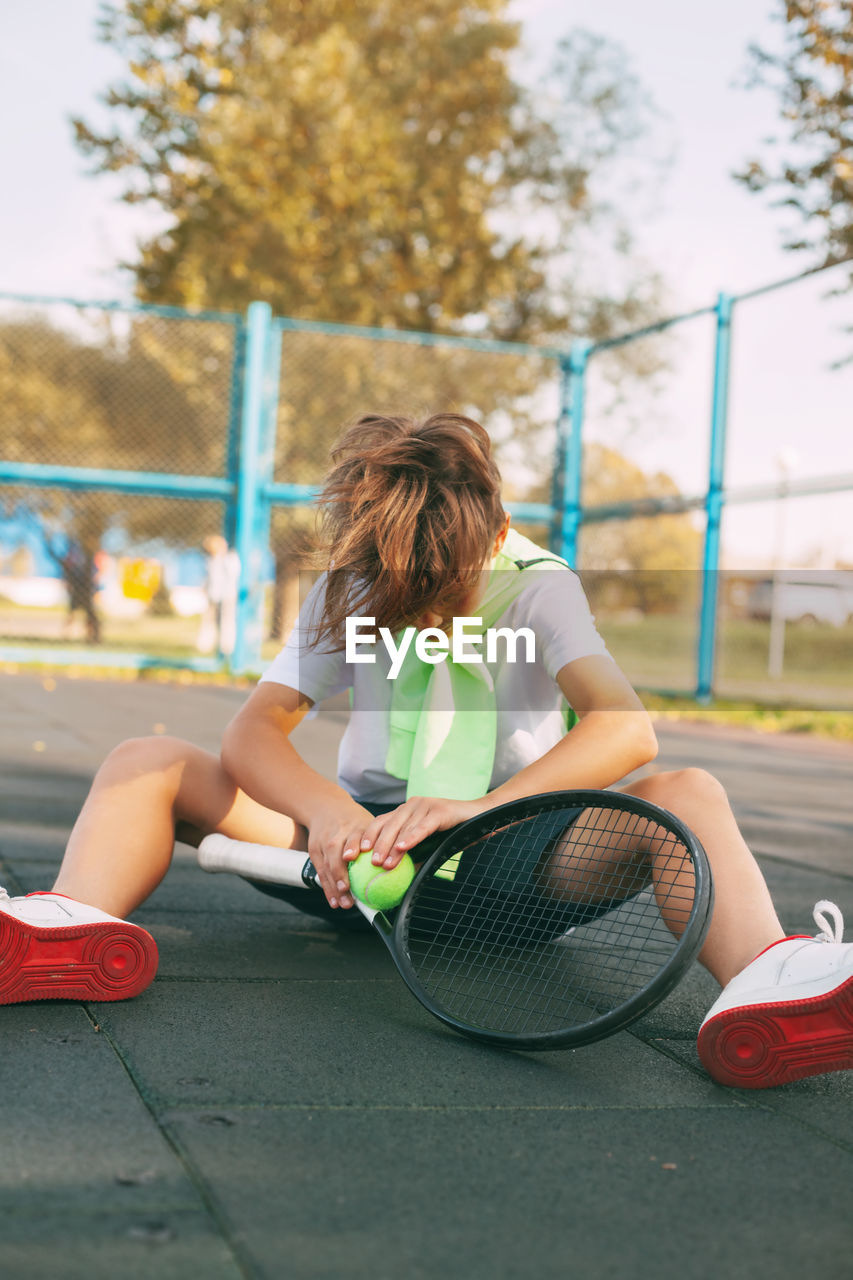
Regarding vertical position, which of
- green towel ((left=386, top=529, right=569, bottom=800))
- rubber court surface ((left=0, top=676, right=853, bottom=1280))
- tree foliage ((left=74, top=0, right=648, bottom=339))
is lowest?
rubber court surface ((left=0, top=676, right=853, bottom=1280))

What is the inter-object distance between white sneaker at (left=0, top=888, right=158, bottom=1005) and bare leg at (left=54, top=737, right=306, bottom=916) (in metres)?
0.07

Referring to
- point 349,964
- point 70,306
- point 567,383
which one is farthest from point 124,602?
point 349,964

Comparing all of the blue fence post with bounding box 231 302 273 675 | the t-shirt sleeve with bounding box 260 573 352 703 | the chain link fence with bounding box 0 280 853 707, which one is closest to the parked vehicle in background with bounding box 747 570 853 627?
the chain link fence with bounding box 0 280 853 707

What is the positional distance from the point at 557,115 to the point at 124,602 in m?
10.3

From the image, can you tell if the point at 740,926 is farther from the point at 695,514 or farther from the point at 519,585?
the point at 695,514

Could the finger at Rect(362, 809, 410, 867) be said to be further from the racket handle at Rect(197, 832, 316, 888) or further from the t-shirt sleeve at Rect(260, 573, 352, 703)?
the t-shirt sleeve at Rect(260, 573, 352, 703)

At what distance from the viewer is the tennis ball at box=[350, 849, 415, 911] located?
180 centimetres

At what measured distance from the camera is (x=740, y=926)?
176cm

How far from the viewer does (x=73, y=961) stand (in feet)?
5.94

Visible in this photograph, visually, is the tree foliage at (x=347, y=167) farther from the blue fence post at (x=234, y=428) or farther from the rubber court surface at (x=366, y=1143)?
the rubber court surface at (x=366, y=1143)

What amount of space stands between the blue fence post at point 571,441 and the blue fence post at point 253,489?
2239mm

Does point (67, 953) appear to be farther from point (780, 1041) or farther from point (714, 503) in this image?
point (714, 503)

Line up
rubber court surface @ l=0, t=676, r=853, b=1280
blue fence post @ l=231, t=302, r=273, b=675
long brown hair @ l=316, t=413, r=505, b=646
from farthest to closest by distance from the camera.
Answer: blue fence post @ l=231, t=302, r=273, b=675 → long brown hair @ l=316, t=413, r=505, b=646 → rubber court surface @ l=0, t=676, r=853, b=1280

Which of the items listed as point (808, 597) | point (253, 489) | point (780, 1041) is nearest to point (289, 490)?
point (253, 489)
